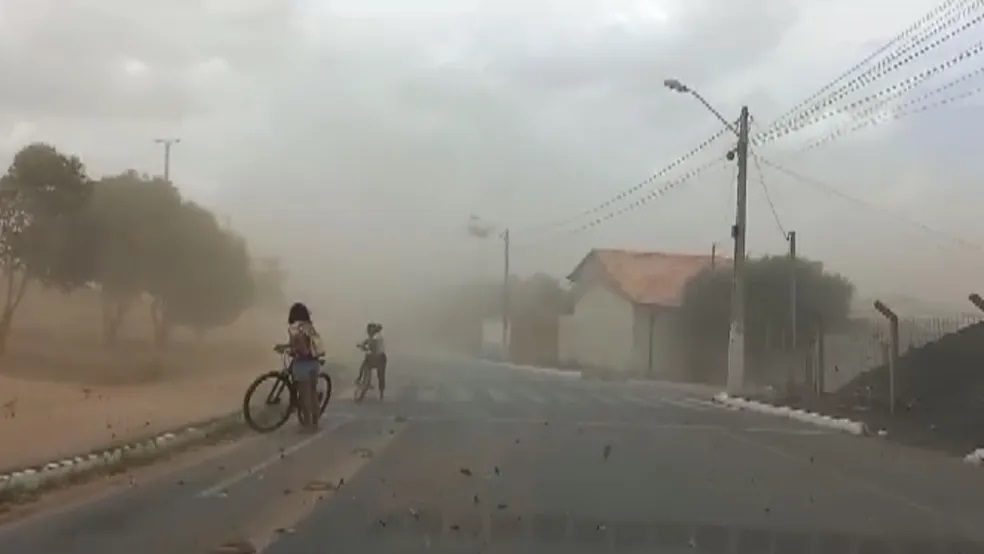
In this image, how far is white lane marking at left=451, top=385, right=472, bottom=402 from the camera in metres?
32.1

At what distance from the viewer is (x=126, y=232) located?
50.0 metres

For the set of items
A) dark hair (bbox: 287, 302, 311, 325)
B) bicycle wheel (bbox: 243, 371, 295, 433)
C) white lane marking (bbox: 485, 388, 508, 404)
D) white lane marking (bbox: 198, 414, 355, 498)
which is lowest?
white lane marking (bbox: 198, 414, 355, 498)

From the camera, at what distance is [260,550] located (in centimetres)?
936

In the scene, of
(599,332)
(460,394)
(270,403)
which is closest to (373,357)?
(460,394)

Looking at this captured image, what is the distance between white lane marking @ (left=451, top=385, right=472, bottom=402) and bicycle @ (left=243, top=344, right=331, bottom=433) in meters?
10.2

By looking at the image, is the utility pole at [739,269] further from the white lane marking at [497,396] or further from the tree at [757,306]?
the tree at [757,306]

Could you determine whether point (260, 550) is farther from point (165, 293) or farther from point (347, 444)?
point (165, 293)

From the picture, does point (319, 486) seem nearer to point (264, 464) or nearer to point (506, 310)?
point (264, 464)

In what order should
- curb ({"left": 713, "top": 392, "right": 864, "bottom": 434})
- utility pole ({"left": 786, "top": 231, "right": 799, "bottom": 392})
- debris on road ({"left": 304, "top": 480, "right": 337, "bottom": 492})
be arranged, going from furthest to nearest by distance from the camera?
utility pole ({"left": 786, "top": 231, "right": 799, "bottom": 392})
curb ({"left": 713, "top": 392, "right": 864, "bottom": 434})
debris on road ({"left": 304, "top": 480, "right": 337, "bottom": 492})

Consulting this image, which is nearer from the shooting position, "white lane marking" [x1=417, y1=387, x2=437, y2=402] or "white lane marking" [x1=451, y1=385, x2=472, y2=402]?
"white lane marking" [x1=417, y1=387, x2=437, y2=402]

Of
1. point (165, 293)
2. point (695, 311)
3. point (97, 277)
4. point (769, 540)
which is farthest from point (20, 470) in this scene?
point (695, 311)

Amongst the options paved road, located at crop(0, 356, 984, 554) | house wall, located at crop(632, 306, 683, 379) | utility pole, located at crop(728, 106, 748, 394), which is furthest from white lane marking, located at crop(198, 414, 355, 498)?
house wall, located at crop(632, 306, 683, 379)

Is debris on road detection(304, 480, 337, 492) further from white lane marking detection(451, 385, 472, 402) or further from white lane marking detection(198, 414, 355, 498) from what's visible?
white lane marking detection(451, 385, 472, 402)

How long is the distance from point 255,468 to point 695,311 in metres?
46.5
